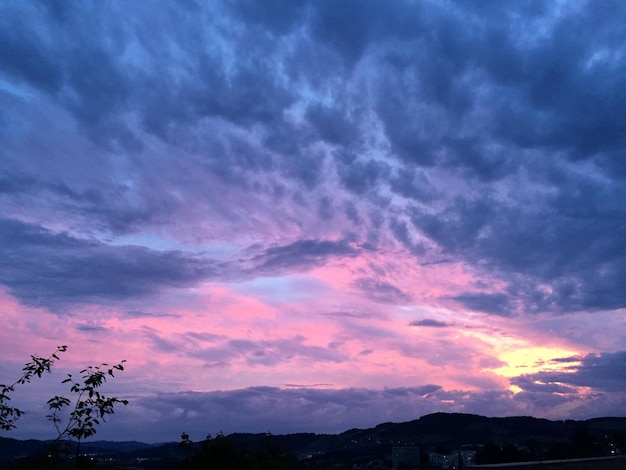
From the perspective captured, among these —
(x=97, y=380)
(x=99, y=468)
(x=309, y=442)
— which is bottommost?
(x=99, y=468)

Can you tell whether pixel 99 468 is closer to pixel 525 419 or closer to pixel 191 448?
pixel 191 448

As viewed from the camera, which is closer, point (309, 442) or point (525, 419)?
point (309, 442)

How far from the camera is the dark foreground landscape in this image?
526 inches

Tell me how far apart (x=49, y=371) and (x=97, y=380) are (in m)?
1.01

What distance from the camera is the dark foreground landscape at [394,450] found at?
43.9 ft

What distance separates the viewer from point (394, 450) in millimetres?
100250

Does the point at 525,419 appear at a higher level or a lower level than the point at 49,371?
higher

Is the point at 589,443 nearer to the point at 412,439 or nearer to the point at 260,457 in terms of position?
the point at 412,439

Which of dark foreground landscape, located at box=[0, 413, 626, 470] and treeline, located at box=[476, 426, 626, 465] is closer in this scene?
dark foreground landscape, located at box=[0, 413, 626, 470]

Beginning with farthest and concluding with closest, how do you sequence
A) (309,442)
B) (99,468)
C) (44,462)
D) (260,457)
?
(309,442) → (260,457) → (99,468) → (44,462)

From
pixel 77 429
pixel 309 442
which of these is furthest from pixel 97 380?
pixel 309 442

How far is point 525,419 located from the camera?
17150cm

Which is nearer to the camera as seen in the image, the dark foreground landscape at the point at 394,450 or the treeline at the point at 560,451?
the dark foreground landscape at the point at 394,450

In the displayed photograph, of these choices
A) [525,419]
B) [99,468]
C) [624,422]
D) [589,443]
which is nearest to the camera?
[99,468]
